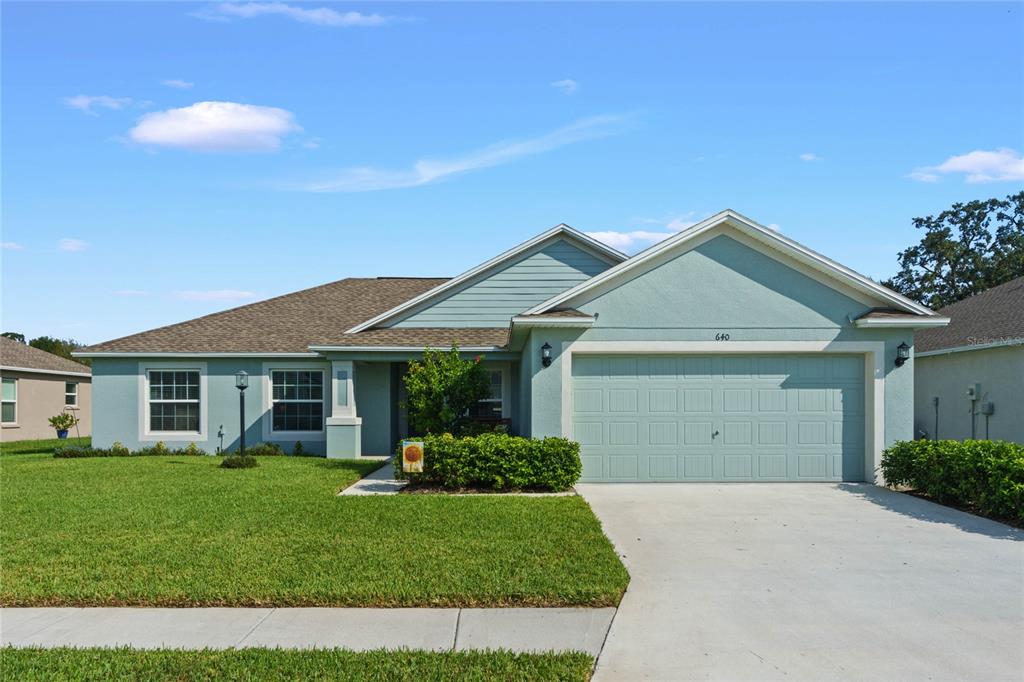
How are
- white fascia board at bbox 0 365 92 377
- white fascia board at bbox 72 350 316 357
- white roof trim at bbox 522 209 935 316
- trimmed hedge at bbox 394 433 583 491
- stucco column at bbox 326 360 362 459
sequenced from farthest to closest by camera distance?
1. white fascia board at bbox 0 365 92 377
2. white fascia board at bbox 72 350 316 357
3. stucco column at bbox 326 360 362 459
4. white roof trim at bbox 522 209 935 316
5. trimmed hedge at bbox 394 433 583 491

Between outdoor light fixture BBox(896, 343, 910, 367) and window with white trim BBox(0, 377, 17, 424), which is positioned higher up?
outdoor light fixture BBox(896, 343, 910, 367)

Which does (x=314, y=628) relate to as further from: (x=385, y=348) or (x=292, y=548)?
(x=385, y=348)

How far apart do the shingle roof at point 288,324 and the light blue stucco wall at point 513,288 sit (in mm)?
1399

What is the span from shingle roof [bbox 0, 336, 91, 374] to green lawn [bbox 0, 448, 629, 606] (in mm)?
16484

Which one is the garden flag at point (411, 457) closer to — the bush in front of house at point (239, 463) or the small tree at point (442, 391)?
the small tree at point (442, 391)

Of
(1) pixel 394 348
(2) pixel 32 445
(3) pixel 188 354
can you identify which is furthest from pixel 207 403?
(2) pixel 32 445

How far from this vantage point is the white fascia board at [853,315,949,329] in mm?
12875

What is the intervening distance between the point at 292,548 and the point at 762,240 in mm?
9388

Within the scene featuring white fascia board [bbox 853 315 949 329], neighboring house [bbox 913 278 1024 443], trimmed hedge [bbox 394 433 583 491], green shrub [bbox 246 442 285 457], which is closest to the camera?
trimmed hedge [bbox 394 433 583 491]

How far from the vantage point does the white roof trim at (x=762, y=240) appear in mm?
13047

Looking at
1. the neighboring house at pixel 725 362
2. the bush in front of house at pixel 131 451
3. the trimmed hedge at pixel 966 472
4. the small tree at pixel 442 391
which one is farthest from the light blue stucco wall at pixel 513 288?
the trimmed hedge at pixel 966 472

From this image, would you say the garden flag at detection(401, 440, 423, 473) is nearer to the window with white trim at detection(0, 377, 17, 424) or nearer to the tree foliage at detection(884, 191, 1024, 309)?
the window with white trim at detection(0, 377, 17, 424)

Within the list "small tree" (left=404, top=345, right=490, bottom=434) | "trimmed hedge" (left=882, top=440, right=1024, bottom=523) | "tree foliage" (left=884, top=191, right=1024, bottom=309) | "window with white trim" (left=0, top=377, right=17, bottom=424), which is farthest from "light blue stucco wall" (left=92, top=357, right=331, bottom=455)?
"tree foliage" (left=884, top=191, right=1024, bottom=309)

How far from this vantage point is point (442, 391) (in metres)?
14.8
